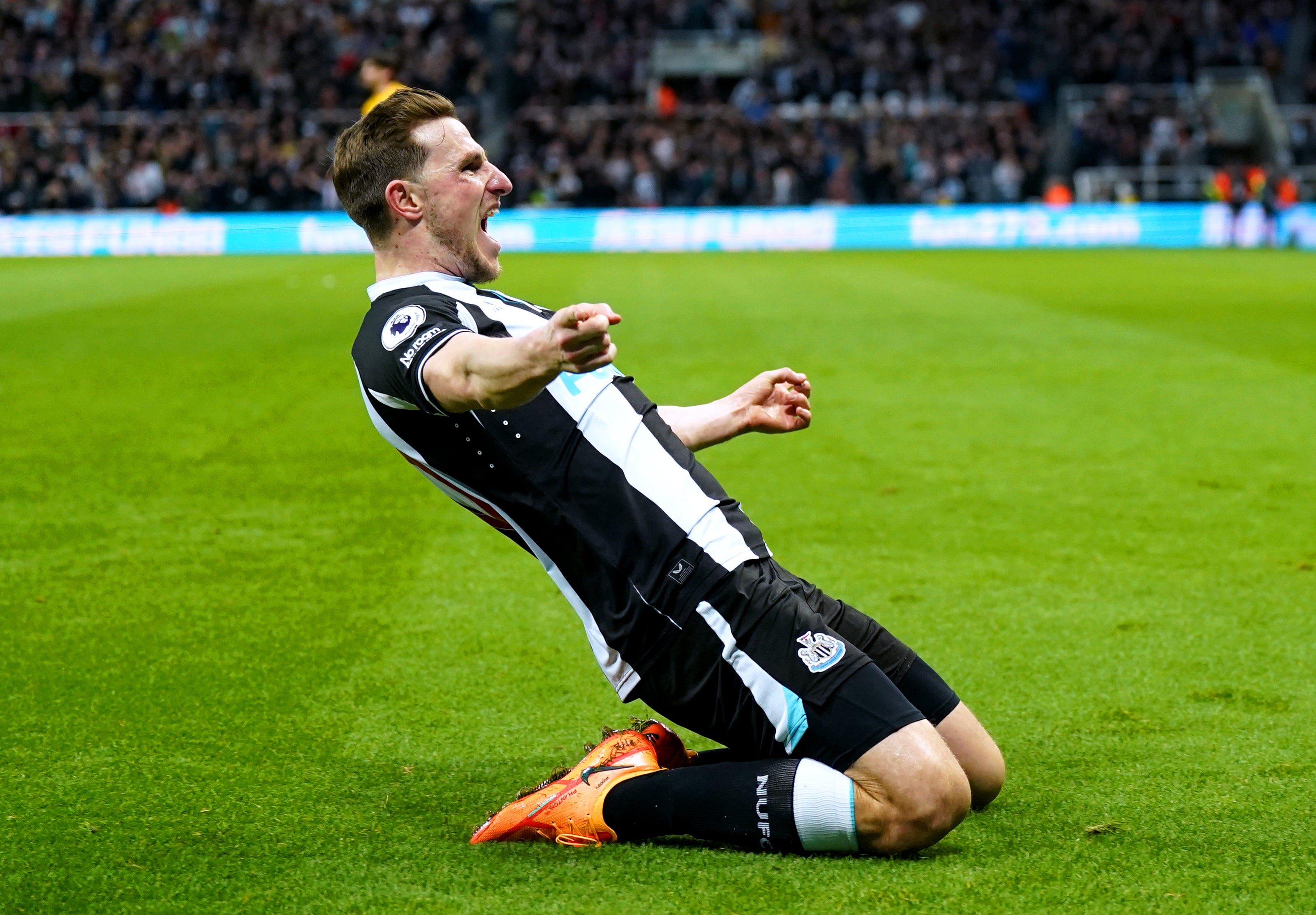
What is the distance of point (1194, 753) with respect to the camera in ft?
12.9

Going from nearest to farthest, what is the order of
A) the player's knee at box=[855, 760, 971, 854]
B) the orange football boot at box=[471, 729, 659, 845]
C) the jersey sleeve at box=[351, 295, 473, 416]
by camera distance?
1. the jersey sleeve at box=[351, 295, 473, 416]
2. the player's knee at box=[855, 760, 971, 854]
3. the orange football boot at box=[471, 729, 659, 845]

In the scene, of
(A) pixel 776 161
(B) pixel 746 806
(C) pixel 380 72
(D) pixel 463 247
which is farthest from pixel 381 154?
(A) pixel 776 161

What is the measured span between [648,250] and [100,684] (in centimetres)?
2805

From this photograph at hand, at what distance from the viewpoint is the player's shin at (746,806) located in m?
3.20

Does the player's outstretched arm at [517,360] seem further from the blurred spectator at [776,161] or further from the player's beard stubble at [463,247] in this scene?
the blurred spectator at [776,161]

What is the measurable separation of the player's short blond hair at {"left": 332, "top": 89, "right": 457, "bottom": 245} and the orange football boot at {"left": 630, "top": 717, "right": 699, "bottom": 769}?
1.36m

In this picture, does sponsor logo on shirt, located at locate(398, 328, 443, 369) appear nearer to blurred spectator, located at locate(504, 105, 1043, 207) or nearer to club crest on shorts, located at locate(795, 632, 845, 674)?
club crest on shorts, located at locate(795, 632, 845, 674)

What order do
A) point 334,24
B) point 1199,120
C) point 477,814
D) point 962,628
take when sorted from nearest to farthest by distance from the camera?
point 477,814 → point 962,628 → point 1199,120 → point 334,24

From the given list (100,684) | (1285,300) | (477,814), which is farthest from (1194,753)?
(1285,300)

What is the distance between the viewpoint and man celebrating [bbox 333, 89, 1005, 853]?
3.19 m

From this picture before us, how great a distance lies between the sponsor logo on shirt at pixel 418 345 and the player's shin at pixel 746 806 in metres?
1.13

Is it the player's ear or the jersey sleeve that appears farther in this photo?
the player's ear

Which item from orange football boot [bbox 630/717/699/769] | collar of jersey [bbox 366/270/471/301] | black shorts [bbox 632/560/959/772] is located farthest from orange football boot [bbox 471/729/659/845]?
collar of jersey [bbox 366/270/471/301]

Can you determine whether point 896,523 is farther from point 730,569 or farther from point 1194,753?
point 730,569
